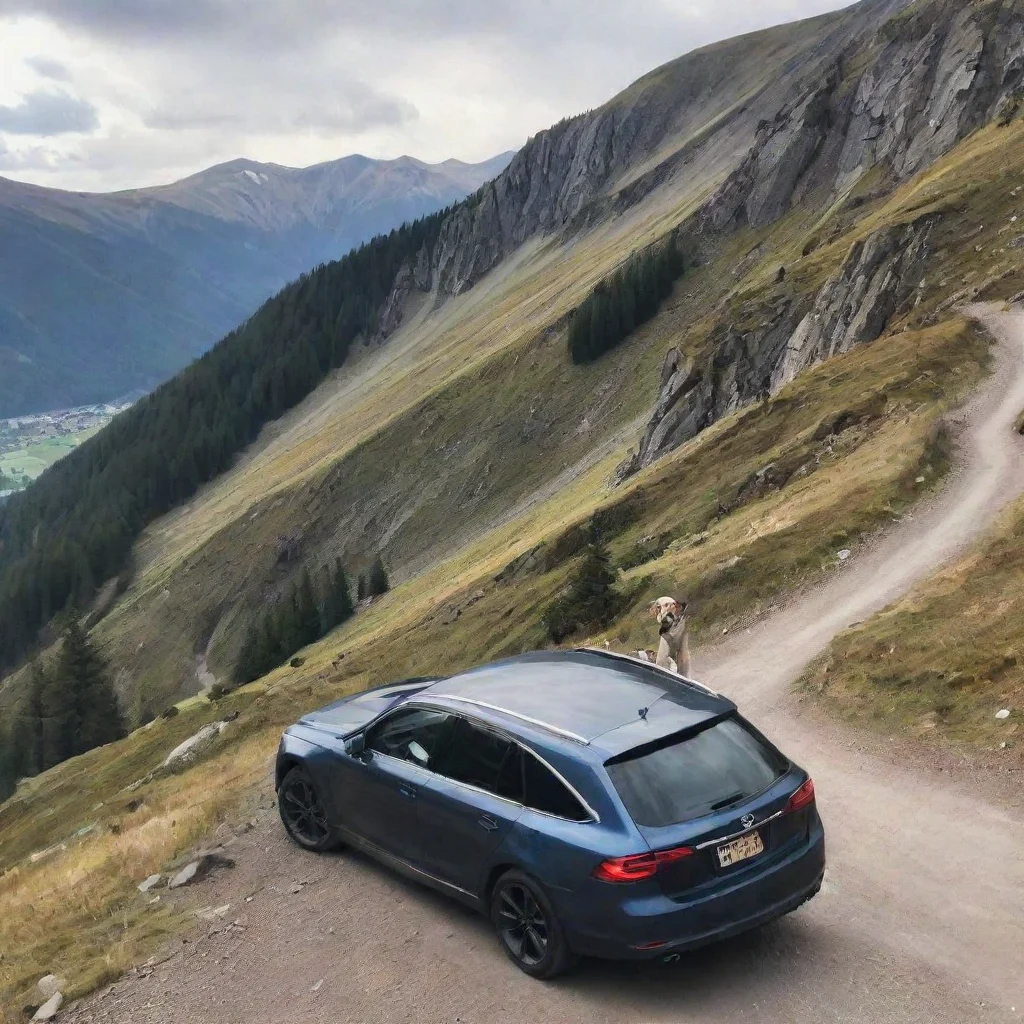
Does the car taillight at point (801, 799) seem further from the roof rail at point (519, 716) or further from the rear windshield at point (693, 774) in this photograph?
the roof rail at point (519, 716)

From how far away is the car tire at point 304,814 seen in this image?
10273 millimetres

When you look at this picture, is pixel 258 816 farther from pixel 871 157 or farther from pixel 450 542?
pixel 871 157

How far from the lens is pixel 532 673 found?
30.8ft

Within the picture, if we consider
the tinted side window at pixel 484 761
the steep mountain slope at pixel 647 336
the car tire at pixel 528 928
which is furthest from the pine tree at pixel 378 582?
the car tire at pixel 528 928

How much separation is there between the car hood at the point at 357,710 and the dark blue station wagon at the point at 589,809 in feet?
2.49

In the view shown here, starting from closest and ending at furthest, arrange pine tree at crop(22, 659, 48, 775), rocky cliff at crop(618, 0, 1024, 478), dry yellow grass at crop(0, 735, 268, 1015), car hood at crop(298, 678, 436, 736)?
dry yellow grass at crop(0, 735, 268, 1015) → car hood at crop(298, 678, 436, 736) → rocky cliff at crop(618, 0, 1024, 478) → pine tree at crop(22, 659, 48, 775)

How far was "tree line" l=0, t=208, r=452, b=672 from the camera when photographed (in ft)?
456

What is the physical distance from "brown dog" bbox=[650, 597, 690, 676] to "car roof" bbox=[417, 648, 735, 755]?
2.85 meters

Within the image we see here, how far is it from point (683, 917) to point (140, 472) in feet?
570

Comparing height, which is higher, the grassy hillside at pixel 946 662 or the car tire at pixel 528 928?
the car tire at pixel 528 928

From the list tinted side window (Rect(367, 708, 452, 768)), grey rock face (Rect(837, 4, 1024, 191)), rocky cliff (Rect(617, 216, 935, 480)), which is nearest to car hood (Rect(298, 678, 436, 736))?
tinted side window (Rect(367, 708, 452, 768))

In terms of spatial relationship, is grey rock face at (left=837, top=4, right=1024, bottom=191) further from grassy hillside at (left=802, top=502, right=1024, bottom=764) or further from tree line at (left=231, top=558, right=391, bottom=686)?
grassy hillside at (left=802, top=502, right=1024, bottom=764)

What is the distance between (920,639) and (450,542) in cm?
6338

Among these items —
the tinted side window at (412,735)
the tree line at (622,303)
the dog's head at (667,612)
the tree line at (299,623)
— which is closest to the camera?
the tinted side window at (412,735)
